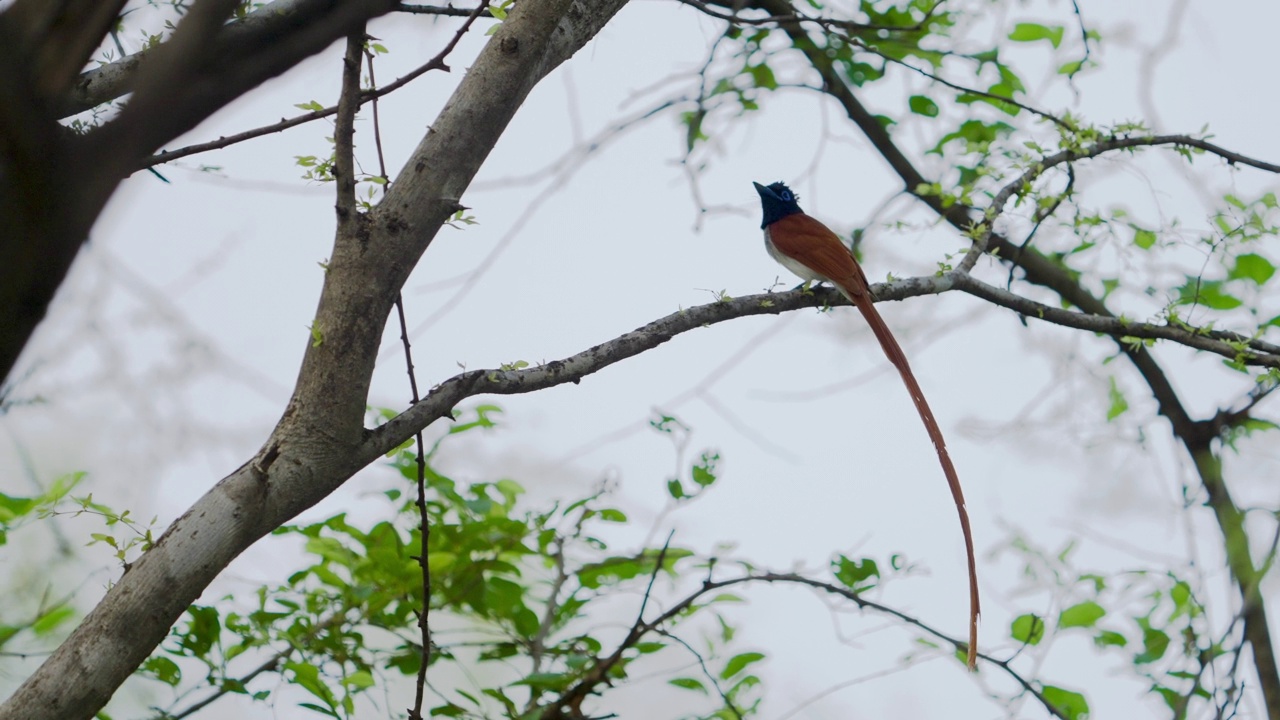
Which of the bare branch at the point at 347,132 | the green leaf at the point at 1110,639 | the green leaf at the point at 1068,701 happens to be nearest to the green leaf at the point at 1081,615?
the green leaf at the point at 1110,639

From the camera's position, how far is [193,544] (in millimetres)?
846

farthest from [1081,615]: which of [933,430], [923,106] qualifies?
[923,106]

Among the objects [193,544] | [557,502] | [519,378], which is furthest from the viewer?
[557,502]

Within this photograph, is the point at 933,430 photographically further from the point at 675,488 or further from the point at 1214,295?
the point at 1214,295

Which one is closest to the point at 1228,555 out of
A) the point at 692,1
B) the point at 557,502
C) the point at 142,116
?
the point at 557,502

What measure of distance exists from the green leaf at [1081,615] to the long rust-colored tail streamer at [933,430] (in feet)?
2.30

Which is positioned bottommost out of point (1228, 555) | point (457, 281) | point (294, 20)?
point (294, 20)

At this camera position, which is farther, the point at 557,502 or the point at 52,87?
the point at 557,502

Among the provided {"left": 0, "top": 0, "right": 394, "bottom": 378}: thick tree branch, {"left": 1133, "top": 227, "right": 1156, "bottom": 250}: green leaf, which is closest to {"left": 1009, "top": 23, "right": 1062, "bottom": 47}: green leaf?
{"left": 1133, "top": 227, "right": 1156, "bottom": 250}: green leaf

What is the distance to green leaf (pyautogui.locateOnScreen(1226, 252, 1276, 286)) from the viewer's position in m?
1.84

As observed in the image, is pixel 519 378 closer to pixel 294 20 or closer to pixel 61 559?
pixel 294 20

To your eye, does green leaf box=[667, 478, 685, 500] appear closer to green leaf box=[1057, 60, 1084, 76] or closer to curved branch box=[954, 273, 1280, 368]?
curved branch box=[954, 273, 1280, 368]

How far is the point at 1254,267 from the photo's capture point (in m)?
1.85

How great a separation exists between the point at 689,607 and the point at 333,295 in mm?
860
